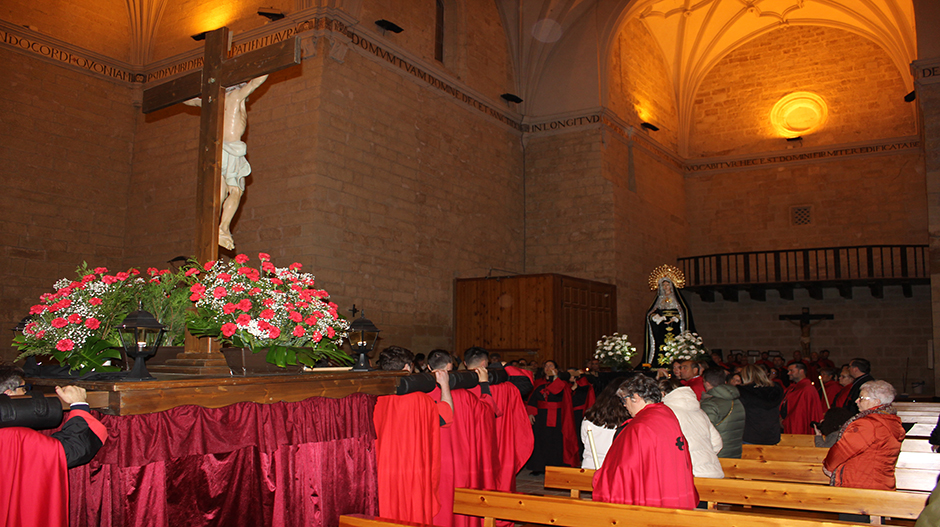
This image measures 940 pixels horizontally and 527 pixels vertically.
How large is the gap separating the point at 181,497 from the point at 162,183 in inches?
427

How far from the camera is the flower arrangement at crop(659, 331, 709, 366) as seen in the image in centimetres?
1071

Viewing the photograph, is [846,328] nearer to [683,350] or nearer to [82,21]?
[683,350]

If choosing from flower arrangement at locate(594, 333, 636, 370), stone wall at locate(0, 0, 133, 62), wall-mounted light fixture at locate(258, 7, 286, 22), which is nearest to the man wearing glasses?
flower arrangement at locate(594, 333, 636, 370)

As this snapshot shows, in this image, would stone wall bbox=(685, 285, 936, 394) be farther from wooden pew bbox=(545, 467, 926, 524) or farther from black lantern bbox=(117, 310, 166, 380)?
black lantern bbox=(117, 310, 166, 380)

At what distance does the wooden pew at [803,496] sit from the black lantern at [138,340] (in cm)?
269

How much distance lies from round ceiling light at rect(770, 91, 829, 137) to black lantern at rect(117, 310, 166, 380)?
19.4 meters

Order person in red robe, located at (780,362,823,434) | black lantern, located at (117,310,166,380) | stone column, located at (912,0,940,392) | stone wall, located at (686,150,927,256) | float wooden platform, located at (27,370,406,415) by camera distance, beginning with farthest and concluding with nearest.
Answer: stone wall, located at (686,150,927,256) → stone column, located at (912,0,940,392) → person in red robe, located at (780,362,823,434) → black lantern, located at (117,310,166,380) → float wooden platform, located at (27,370,406,415)

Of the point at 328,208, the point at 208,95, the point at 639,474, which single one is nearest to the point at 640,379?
the point at 639,474

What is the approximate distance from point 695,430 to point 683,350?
6.19 metres

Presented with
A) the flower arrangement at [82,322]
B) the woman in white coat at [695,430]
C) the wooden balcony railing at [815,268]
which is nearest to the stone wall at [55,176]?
the flower arrangement at [82,322]

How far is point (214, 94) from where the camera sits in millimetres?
5117

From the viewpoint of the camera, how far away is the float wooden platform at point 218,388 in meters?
3.37

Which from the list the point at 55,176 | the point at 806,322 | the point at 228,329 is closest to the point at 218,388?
the point at 228,329

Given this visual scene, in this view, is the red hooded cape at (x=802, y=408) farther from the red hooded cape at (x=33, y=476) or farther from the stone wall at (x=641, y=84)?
the stone wall at (x=641, y=84)
